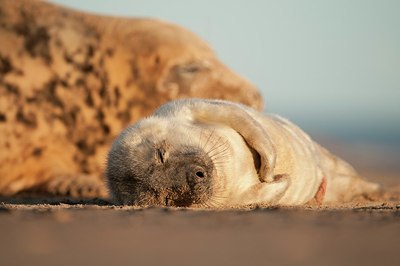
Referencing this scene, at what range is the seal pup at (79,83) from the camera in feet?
29.5

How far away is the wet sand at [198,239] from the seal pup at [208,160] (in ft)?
3.18

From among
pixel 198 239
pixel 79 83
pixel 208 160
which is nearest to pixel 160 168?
pixel 208 160

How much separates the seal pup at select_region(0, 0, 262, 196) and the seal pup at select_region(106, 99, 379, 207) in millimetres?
3529

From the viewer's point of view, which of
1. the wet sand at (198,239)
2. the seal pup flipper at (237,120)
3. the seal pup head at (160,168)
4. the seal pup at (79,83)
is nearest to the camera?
the wet sand at (198,239)

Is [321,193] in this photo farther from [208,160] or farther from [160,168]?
[160,168]

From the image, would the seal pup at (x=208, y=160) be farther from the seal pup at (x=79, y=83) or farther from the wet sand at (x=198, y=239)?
the seal pup at (x=79, y=83)

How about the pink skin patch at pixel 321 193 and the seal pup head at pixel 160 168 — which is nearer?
the seal pup head at pixel 160 168

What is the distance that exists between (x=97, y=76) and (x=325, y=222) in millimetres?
6764

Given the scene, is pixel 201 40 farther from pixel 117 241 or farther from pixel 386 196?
pixel 117 241

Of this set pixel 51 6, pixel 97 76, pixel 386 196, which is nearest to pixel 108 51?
pixel 97 76

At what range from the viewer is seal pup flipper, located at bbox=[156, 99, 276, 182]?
5.20 meters

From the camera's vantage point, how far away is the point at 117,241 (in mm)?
2838

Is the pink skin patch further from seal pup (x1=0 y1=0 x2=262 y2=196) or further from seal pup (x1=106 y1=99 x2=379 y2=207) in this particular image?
seal pup (x1=0 y1=0 x2=262 y2=196)

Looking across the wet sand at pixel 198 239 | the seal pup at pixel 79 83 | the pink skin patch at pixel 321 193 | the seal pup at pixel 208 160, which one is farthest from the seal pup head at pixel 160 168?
the seal pup at pixel 79 83
